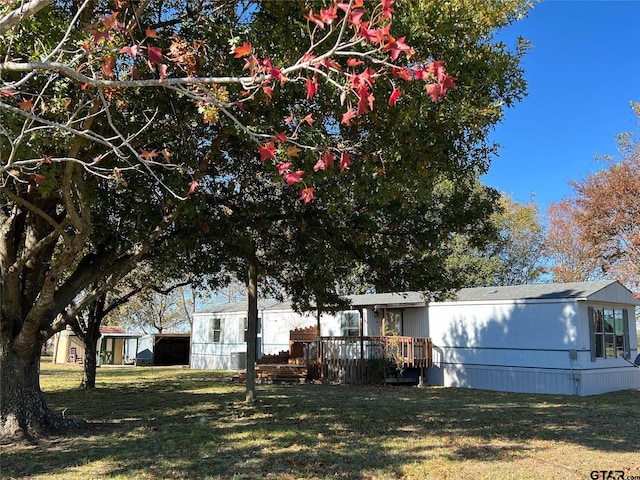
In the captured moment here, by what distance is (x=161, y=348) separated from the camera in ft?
110

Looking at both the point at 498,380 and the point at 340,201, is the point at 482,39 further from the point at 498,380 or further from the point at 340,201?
the point at 498,380

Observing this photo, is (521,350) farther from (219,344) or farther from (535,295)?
(219,344)

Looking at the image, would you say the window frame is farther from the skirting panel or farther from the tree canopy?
the tree canopy

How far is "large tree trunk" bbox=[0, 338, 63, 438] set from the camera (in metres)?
7.78

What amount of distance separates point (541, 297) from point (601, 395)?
124 inches

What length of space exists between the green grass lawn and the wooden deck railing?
4.63m

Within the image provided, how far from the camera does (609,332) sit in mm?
17031

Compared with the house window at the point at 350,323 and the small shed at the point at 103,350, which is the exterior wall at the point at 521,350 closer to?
the house window at the point at 350,323

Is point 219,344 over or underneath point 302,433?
over

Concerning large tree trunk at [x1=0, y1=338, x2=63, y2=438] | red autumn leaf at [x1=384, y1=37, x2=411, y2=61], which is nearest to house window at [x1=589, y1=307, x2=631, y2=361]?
large tree trunk at [x1=0, y1=338, x2=63, y2=438]

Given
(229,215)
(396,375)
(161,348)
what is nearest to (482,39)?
(229,215)

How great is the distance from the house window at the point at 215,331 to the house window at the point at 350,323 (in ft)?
24.8

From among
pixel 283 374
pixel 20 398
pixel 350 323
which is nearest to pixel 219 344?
pixel 350 323

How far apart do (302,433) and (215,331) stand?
1959 cm
